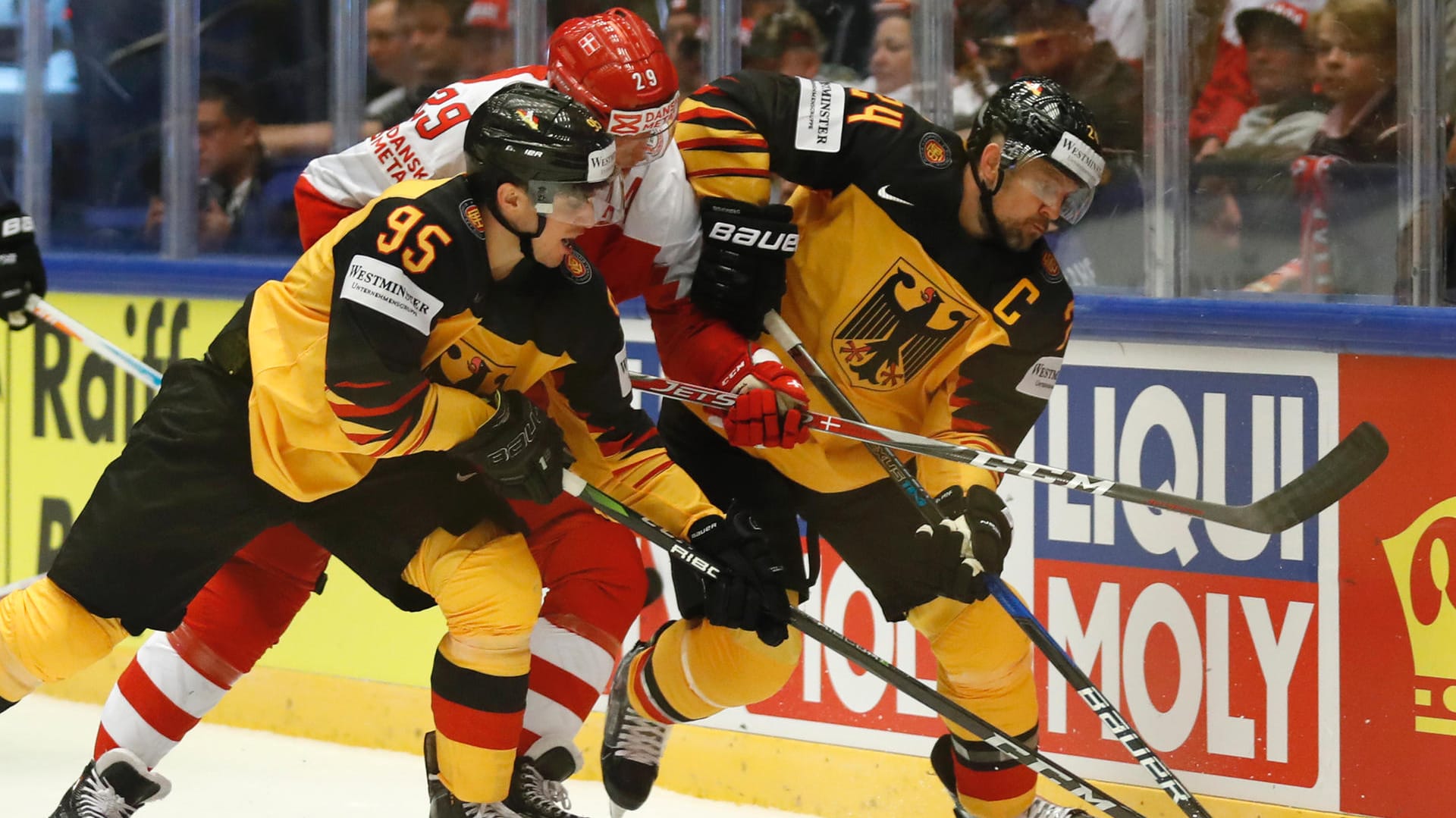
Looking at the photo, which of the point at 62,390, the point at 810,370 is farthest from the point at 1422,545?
the point at 62,390

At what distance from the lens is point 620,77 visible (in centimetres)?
271

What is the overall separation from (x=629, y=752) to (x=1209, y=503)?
107 centimetres

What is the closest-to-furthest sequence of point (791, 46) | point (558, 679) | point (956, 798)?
point (558, 679), point (956, 798), point (791, 46)

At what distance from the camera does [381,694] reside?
4.10 meters

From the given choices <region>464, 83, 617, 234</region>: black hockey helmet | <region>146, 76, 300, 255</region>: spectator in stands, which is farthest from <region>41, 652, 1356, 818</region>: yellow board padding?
<region>464, 83, 617, 234</region>: black hockey helmet

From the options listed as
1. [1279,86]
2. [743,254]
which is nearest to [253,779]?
[743,254]

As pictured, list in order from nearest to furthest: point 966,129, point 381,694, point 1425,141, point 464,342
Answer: point 464,342 → point 1425,141 → point 966,129 → point 381,694

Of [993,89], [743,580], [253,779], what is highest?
A: [993,89]

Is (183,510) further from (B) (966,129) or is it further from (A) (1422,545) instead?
(A) (1422,545)

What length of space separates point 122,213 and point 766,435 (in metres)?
2.55

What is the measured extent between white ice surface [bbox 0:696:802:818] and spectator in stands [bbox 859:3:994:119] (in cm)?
146

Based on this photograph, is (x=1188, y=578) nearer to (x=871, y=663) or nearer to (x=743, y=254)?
(x=871, y=663)

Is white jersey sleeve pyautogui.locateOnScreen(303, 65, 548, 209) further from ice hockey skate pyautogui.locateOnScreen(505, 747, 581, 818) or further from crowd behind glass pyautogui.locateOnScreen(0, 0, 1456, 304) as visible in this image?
crowd behind glass pyautogui.locateOnScreen(0, 0, 1456, 304)

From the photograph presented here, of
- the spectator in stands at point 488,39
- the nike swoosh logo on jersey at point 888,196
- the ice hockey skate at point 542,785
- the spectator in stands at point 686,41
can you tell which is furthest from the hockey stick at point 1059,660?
the spectator in stands at point 488,39
